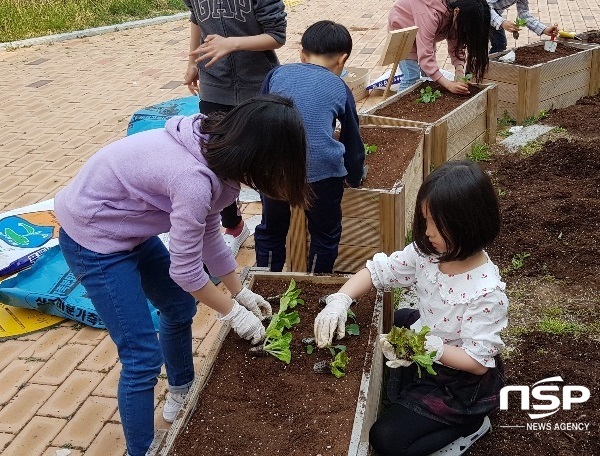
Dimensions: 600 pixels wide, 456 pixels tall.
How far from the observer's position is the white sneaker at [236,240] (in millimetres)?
4152

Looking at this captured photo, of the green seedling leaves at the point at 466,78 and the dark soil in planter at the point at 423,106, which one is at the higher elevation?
the green seedling leaves at the point at 466,78

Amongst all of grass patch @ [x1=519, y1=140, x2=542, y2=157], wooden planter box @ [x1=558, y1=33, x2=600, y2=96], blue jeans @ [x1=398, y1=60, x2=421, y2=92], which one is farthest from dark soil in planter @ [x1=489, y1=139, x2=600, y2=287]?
wooden planter box @ [x1=558, y1=33, x2=600, y2=96]

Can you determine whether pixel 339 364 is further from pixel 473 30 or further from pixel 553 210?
pixel 473 30

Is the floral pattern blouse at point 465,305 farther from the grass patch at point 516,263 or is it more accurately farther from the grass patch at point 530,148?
the grass patch at point 530,148

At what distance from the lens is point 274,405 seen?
7.46ft

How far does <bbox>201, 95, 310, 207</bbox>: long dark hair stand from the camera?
2000 millimetres

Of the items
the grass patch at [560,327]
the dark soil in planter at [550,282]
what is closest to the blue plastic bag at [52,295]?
the dark soil in planter at [550,282]

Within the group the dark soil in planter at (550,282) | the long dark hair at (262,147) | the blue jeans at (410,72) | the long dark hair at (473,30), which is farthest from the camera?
the blue jeans at (410,72)

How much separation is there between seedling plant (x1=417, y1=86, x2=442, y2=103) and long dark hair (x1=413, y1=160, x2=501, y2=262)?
288cm

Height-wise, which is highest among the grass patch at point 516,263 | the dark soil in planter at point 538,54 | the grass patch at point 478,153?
the dark soil in planter at point 538,54

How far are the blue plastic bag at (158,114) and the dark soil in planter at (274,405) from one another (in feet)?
9.36

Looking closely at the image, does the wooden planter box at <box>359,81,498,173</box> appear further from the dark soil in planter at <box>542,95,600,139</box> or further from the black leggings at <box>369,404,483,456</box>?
the black leggings at <box>369,404,483,456</box>

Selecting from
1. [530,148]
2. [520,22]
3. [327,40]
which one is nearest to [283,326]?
[327,40]

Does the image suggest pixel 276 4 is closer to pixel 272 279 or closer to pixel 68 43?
Answer: pixel 272 279
